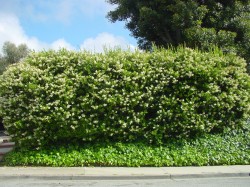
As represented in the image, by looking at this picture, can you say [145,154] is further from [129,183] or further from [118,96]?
[129,183]

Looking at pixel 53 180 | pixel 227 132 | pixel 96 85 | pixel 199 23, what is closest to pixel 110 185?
pixel 53 180

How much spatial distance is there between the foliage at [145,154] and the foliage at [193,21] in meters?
4.46

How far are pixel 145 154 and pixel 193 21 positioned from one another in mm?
6456

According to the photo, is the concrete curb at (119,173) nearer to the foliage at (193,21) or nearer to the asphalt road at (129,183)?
the asphalt road at (129,183)

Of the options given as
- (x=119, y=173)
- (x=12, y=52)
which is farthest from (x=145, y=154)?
(x=12, y=52)

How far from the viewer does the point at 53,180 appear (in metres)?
8.54

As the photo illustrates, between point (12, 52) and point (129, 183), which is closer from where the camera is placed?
point (129, 183)

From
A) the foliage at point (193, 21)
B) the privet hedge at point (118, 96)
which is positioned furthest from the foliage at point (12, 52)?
the privet hedge at point (118, 96)

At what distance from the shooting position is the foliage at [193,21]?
13.9 meters

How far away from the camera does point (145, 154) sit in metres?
10.4

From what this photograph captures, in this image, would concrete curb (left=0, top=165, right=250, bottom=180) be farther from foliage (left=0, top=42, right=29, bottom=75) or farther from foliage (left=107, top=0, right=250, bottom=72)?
foliage (left=0, top=42, right=29, bottom=75)

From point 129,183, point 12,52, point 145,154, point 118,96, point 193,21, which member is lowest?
point 129,183

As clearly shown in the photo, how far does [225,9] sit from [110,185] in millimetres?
10220

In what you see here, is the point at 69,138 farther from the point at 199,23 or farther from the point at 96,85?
the point at 199,23
